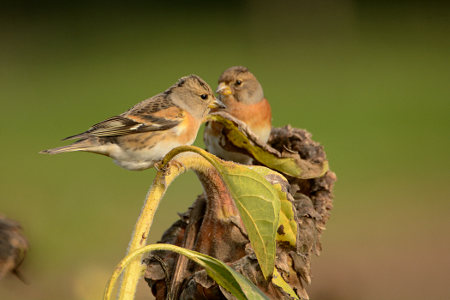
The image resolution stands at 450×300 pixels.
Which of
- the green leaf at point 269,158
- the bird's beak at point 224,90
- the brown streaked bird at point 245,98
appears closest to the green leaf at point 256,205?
the green leaf at point 269,158

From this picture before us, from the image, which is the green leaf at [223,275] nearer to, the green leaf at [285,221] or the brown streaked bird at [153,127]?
the green leaf at [285,221]

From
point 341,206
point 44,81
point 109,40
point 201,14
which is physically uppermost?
point 201,14

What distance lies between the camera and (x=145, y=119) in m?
1.15

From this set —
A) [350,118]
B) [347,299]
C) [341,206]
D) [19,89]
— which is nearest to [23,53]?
[19,89]

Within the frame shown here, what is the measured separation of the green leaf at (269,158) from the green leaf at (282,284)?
0.29 meters

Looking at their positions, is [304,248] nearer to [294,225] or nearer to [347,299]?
[294,225]

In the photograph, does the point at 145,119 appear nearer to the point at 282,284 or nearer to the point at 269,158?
the point at 269,158

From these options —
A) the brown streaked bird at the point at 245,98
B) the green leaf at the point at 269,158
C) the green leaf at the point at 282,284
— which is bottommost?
the green leaf at the point at 282,284

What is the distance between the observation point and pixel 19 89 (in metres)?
6.88

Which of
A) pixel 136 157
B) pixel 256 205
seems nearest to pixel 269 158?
pixel 136 157

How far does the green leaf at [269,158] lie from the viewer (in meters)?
1.03

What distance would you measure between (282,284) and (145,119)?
1.60ft

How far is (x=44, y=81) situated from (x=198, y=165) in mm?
6448

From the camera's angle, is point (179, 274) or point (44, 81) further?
point (44, 81)
